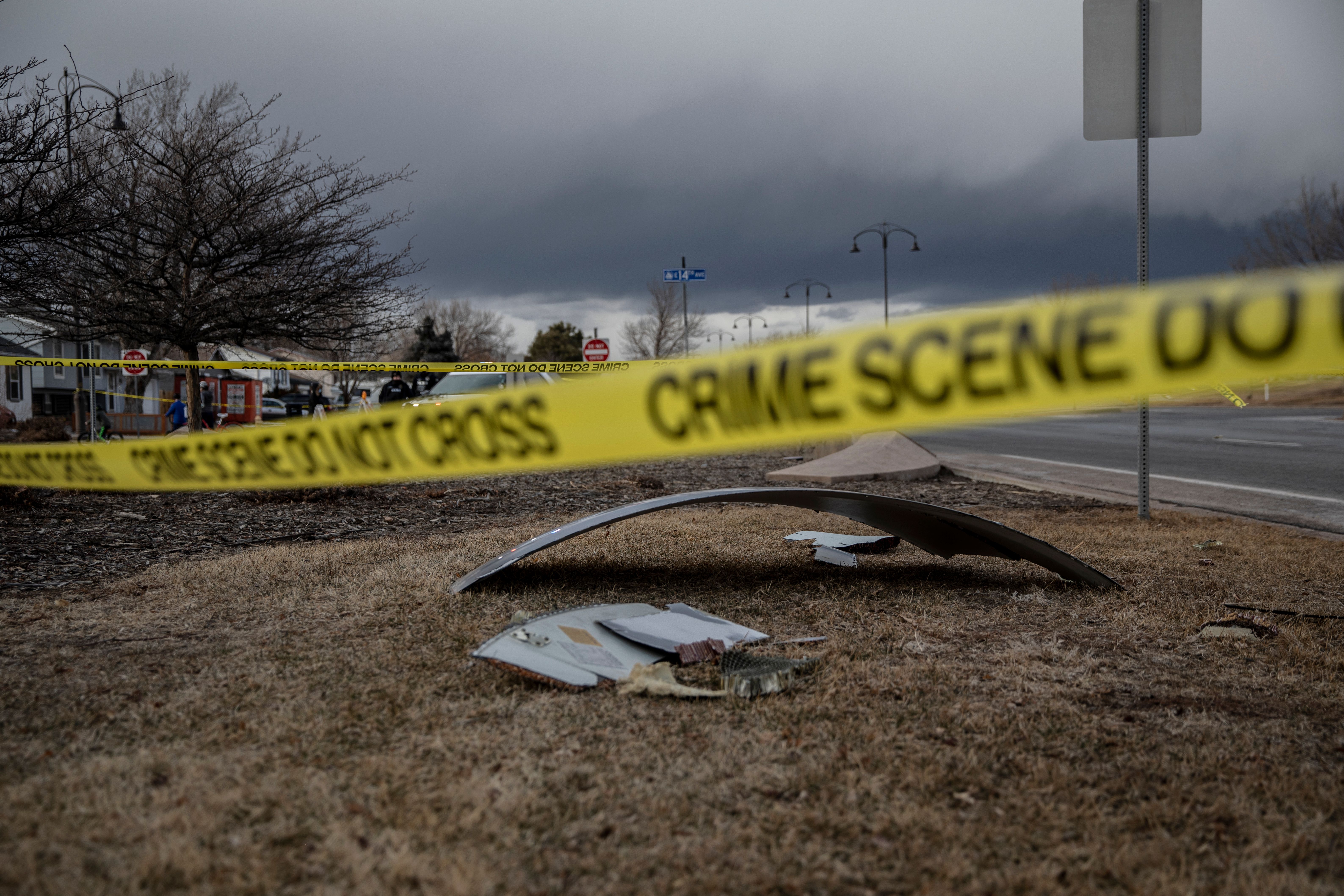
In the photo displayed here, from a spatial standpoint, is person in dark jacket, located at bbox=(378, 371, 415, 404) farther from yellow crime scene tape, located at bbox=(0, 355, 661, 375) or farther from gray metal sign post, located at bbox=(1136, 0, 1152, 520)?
gray metal sign post, located at bbox=(1136, 0, 1152, 520)

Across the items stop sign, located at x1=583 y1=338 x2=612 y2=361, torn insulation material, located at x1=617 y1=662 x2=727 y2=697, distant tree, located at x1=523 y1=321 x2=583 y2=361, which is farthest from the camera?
distant tree, located at x1=523 y1=321 x2=583 y2=361

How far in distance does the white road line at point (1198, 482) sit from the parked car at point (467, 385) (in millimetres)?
8158

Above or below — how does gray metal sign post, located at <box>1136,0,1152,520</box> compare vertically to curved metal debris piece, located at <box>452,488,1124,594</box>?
above

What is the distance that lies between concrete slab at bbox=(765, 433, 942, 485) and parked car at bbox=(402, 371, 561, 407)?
18.2ft

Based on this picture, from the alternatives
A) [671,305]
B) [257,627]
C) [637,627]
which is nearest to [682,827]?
[637,627]

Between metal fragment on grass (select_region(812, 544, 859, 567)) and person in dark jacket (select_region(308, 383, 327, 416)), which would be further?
person in dark jacket (select_region(308, 383, 327, 416))

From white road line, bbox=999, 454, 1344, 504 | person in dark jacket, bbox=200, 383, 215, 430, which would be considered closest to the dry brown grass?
white road line, bbox=999, 454, 1344, 504

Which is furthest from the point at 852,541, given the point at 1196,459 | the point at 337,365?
the point at 1196,459

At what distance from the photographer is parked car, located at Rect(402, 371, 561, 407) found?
15930mm

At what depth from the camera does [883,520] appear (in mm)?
5004

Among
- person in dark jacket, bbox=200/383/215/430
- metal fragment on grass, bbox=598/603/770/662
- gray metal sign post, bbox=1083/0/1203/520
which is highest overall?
gray metal sign post, bbox=1083/0/1203/520

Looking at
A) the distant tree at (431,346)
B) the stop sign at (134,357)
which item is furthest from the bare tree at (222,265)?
the distant tree at (431,346)

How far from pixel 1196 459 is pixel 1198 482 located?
3.03 metres

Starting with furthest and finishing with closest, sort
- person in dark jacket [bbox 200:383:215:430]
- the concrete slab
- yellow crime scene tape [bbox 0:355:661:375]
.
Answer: person in dark jacket [bbox 200:383:215:430]
the concrete slab
yellow crime scene tape [bbox 0:355:661:375]
